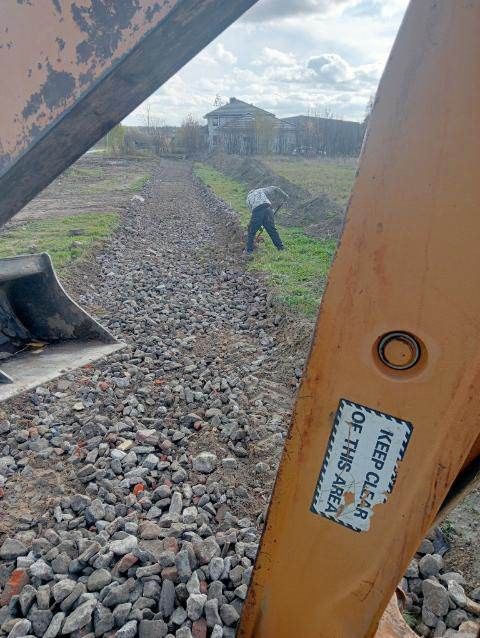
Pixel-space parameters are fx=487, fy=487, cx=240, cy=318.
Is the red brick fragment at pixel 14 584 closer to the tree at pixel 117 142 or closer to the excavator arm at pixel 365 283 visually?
the excavator arm at pixel 365 283

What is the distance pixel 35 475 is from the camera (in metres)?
3.25

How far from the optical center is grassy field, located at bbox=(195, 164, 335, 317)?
21.9 ft

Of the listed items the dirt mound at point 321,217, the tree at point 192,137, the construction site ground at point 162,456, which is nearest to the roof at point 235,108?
the tree at point 192,137

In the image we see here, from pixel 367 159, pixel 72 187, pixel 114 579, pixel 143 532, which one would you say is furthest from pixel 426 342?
pixel 72 187

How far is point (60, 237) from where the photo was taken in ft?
35.7

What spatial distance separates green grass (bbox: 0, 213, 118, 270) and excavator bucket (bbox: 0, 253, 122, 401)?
11.1 feet

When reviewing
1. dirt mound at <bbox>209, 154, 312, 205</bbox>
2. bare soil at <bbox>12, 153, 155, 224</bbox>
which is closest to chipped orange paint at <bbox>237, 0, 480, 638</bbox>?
bare soil at <bbox>12, 153, 155, 224</bbox>

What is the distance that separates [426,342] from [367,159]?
398 millimetres

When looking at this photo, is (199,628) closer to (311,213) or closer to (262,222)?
(262,222)

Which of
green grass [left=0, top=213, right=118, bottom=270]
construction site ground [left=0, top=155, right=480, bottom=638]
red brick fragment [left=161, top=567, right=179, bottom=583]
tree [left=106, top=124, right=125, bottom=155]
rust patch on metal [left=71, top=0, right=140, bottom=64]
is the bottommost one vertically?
tree [left=106, top=124, right=125, bottom=155]

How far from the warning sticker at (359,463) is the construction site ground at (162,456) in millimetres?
1180

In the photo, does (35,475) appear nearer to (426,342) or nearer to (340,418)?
(340,418)

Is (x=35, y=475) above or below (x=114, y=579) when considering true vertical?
below

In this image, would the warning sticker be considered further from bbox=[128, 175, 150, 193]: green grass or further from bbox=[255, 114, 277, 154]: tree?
bbox=[255, 114, 277, 154]: tree
